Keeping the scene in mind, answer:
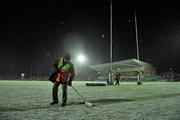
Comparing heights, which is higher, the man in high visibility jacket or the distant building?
the distant building

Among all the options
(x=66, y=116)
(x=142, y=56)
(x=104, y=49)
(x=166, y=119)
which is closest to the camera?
(x=166, y=119)

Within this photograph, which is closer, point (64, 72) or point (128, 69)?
point (64, 72)

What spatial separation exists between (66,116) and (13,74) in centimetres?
7758

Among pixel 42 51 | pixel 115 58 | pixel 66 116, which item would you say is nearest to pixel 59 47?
pixel 42 51

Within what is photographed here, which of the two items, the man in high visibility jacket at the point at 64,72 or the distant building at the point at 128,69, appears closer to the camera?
the man in high visibility jacket at the point at 64,72

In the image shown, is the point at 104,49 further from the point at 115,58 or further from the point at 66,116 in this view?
the point at 66,116

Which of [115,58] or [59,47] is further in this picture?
[59,47]

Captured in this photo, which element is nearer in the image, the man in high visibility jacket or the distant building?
the man in high visibility jacket

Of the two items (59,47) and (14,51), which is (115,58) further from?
(14,51)

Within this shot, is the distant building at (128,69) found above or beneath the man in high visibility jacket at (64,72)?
above

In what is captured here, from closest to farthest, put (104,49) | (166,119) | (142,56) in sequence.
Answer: (166,119) → (142,56) → (104,49)

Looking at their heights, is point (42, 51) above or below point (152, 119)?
above

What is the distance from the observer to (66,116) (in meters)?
7.23

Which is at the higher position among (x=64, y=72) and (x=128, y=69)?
(x=128, y=69)
